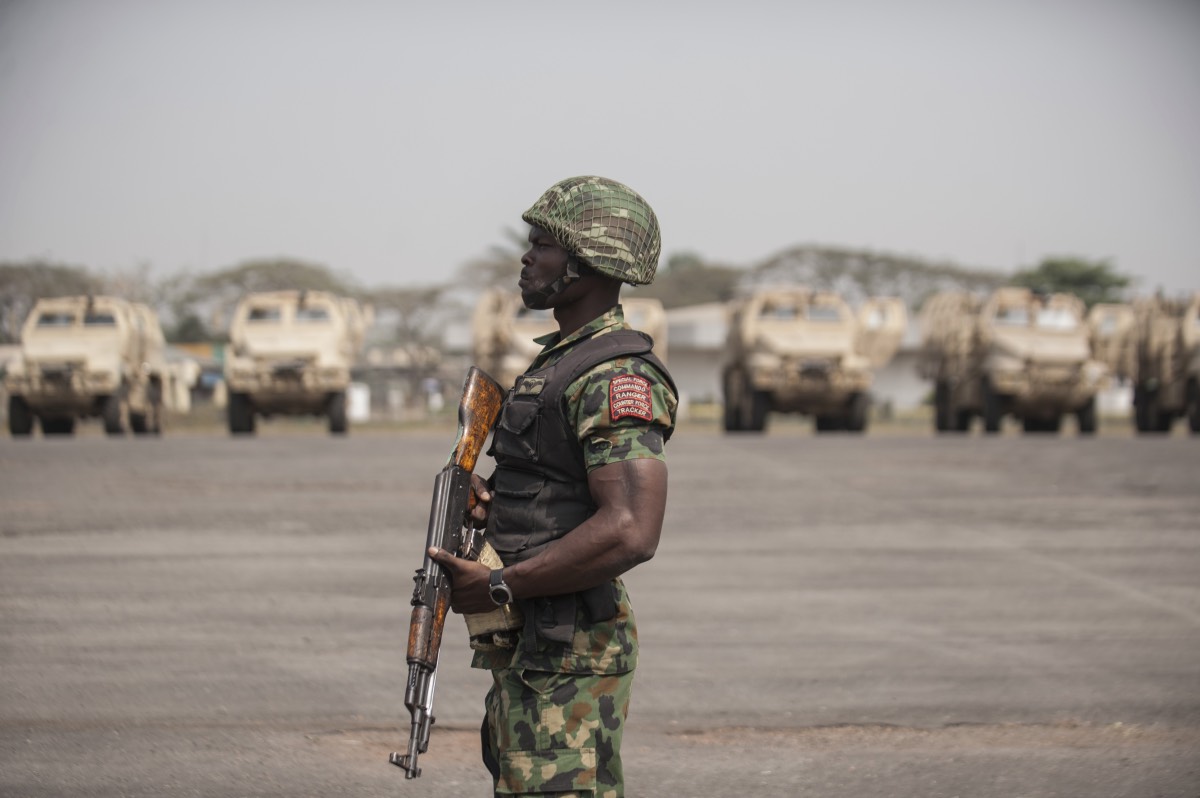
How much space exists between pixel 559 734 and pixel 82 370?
21011 millimetres

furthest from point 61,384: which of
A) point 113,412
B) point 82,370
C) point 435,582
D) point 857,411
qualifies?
point 435,582

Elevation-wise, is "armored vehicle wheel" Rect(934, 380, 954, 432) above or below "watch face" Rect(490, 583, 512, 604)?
below

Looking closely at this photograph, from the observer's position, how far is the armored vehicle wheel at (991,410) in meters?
23.0

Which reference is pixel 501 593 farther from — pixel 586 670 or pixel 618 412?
pixel 618 412

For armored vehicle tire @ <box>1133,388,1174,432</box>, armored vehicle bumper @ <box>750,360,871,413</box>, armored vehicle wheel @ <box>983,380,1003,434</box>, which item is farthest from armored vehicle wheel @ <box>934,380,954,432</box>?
armored vehicle tire @ <box>1133,388,1174,432</box>

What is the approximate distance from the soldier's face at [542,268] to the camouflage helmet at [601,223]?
22 mm

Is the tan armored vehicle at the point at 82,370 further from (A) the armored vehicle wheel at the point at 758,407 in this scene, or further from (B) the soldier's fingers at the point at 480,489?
(B) the soldier's fingers at the point at 480,489

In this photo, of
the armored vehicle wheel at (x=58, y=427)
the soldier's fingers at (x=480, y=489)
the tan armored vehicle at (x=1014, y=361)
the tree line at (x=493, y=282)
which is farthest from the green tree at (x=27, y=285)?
the soldier's fingers at (x=480, y=489)

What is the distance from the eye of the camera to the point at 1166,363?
79.7 ft

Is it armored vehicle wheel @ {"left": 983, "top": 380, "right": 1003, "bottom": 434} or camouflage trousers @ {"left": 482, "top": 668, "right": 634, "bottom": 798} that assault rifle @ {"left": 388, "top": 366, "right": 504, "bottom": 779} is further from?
armored vehicle wheel @ {"left": 983, "top": 380, "right": 1003, "bottom": 434}

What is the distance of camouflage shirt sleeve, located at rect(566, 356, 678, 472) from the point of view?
2.80m

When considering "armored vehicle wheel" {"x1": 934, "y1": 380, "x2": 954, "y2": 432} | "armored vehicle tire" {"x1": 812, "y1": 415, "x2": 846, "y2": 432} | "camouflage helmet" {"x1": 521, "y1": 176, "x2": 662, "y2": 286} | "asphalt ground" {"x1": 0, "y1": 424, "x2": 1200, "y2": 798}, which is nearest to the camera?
"camouflage helmet" {"x1": 521, "y1": 176, "x2": 662, "y2": 286}

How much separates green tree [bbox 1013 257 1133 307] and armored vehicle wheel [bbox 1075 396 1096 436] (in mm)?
42554

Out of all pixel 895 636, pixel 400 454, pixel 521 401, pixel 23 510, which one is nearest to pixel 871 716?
pixel 895 636
